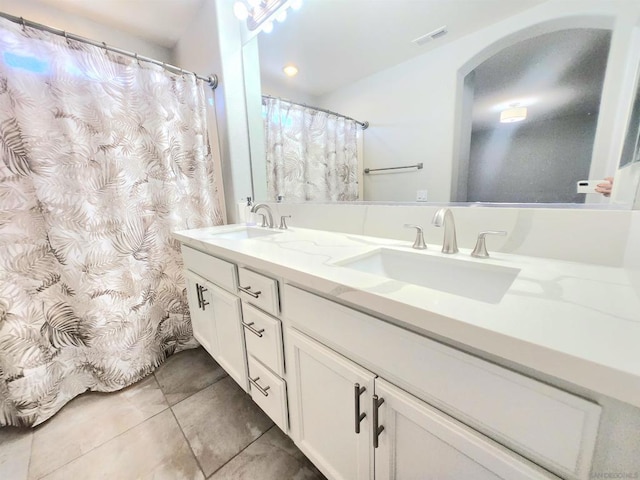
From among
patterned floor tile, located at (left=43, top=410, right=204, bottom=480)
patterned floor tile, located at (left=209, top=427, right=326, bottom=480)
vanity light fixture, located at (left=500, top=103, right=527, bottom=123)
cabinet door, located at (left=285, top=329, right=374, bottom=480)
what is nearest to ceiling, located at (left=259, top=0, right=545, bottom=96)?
vanity light fixture, located at (left=500, top=103, right=527, bottom=123)

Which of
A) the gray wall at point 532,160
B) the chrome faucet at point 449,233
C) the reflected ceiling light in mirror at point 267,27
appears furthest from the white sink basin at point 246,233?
the reflected ceiling light in mirror at point 267,27

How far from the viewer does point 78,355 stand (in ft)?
4.23

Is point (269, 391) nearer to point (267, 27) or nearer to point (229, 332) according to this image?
point (229, 332)

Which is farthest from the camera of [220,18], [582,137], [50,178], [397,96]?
[220,18]

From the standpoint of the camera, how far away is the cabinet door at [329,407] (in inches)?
24.2

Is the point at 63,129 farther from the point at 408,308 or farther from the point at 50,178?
the point at 408,308

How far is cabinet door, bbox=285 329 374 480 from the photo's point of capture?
2.02 ft

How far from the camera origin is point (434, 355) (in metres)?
0.46

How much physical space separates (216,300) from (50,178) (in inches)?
35.4

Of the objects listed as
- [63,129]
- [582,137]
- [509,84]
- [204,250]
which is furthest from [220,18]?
[582,137]

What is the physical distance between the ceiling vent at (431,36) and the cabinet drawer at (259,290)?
988 millimetres

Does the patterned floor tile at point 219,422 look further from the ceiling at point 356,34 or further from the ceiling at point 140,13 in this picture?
the ceiling at point 140,13

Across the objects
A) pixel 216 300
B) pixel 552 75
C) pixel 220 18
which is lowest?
pixel 216 300

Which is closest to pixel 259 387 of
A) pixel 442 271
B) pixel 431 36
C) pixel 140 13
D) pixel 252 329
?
pixel 252 329
